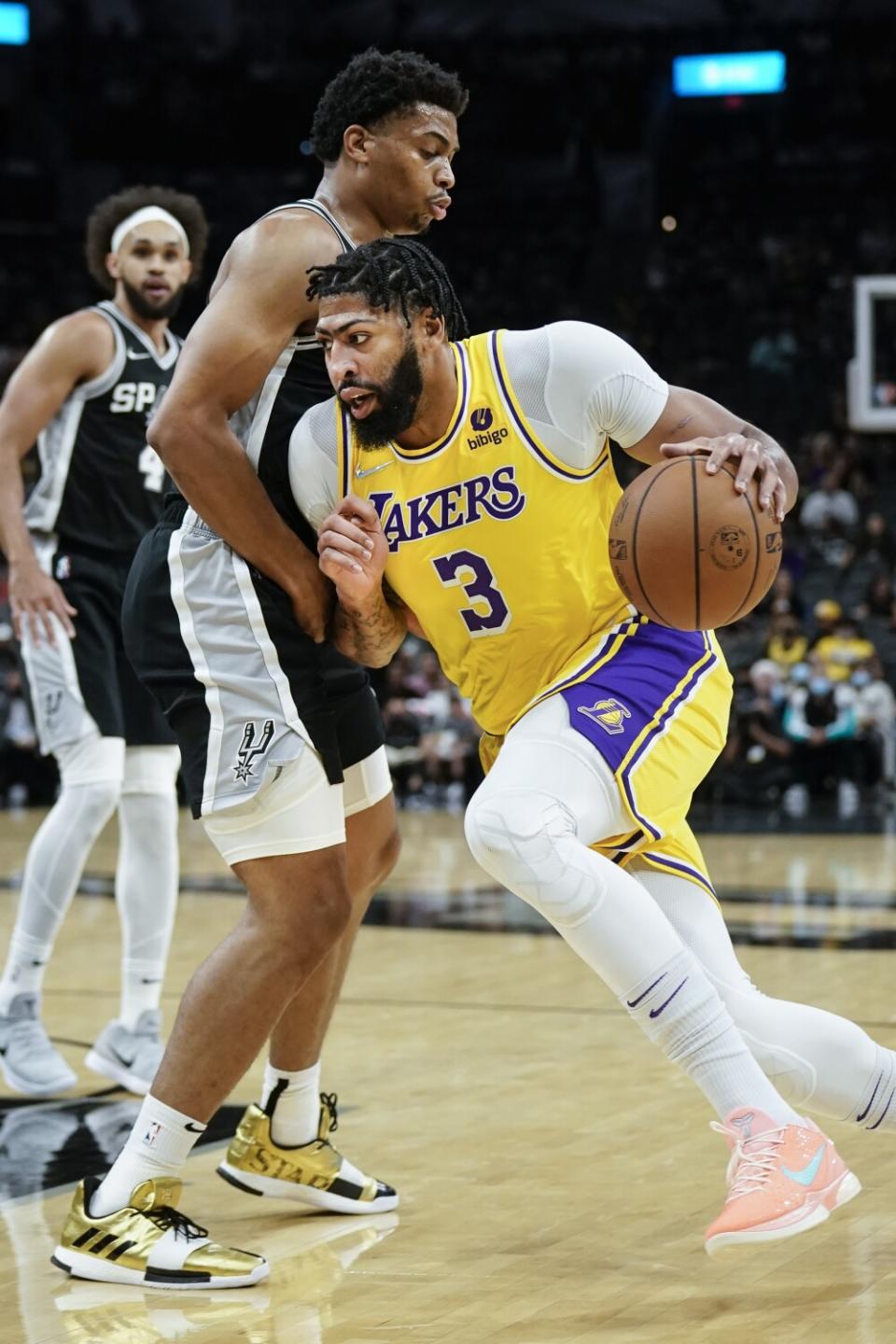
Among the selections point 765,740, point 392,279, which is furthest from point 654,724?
point 765,740

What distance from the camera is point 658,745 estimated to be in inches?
126

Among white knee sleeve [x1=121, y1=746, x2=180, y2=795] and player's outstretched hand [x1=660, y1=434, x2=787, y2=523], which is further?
white knee sleeve [x1=121, y1=746, x2=180, y2=795]

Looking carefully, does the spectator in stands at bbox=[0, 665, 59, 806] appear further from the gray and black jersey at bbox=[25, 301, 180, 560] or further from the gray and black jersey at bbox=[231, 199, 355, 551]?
the gray and black jersey at bbox=[231, 199, 355, 551]

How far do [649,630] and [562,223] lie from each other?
70.1 feet

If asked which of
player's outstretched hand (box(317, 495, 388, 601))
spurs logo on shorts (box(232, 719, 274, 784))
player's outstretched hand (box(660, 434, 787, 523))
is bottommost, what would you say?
spurs logo on shorts (box(232, 719, 274, 784))

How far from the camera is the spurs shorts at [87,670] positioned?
502 centimetres

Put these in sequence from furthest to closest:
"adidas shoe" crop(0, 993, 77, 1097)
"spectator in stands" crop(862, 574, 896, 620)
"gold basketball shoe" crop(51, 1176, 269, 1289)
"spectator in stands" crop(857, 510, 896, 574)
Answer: "spectator in stands" crop(857, 510, 896, 574), "spectator in stands" crop(862, 574, 896, 620), "adidas shoe" crop(0, 993, 77, 1097), "gold basketball shoe" crop(51, 1176, 269, 1289)

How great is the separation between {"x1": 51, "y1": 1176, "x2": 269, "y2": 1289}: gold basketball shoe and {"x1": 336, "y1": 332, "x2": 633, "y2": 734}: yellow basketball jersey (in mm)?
1076

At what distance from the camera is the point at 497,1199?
366cm

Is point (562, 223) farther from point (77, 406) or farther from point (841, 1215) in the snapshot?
point (841, 1215)

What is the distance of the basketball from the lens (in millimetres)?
3092

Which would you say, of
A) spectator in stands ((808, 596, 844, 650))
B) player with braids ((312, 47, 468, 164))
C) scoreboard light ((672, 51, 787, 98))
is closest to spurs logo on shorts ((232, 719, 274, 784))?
player with braids ((312, 47, 468, 164))

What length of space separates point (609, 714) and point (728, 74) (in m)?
21.5

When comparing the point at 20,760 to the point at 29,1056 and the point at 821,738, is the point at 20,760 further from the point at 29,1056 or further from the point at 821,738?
the point at 29,1056
